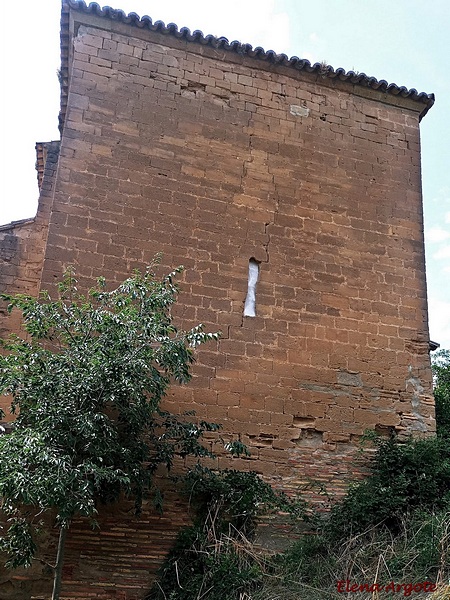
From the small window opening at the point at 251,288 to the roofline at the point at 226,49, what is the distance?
11.0ft

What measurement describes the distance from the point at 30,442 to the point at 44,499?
0.52m

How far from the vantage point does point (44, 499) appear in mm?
5914

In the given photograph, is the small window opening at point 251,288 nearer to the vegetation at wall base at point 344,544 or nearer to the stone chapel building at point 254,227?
the stone chapel building at point 254,227

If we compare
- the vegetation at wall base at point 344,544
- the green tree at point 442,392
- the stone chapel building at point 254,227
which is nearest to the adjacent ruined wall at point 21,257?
the stone chapel building at point 254,227

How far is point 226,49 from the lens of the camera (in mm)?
10078

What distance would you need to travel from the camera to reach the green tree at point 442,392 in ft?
34.2

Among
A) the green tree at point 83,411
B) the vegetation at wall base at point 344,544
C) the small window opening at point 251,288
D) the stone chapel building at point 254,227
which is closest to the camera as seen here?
the green tree at point 83,411

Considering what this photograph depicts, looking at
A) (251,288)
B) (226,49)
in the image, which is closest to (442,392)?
(251,288)

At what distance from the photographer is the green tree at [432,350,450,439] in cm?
1043

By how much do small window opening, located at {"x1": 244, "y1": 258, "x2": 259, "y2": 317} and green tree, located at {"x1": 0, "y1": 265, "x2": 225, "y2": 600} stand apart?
69.2 inches

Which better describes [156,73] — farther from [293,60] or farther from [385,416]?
[385,416]

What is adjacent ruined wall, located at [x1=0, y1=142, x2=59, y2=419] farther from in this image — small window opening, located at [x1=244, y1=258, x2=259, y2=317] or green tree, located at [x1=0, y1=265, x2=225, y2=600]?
small window opening, located at [x1=244, y1=258, x2=259, y2=317]

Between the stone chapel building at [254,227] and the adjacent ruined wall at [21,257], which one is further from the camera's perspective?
the adjacent ruined wall at [21,257]

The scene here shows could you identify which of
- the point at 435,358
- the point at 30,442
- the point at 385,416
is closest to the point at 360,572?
the point at 385,416
